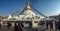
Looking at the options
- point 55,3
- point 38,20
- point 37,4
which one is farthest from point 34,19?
point 55,3

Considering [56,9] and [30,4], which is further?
[30,4]

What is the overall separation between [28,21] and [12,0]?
0.32m

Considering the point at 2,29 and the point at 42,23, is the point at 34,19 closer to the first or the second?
the point at 42,23

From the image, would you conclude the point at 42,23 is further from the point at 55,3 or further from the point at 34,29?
the point at 55,3

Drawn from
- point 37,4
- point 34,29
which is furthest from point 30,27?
point 37,4

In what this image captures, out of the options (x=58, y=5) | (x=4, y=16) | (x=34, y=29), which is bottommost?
(x=34, y=29)

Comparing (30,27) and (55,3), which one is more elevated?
(55,3)

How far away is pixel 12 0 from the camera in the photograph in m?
1.98

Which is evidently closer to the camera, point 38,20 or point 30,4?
point 38,20

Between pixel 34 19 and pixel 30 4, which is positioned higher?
pixel 30 4

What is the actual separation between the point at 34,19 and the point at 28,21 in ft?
0.25

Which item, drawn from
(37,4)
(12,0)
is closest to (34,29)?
(37,4)

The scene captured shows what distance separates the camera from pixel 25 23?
77.0 inches

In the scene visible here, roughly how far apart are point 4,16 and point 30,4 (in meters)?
→ 0.37
